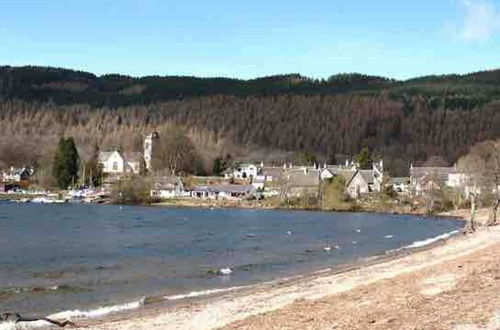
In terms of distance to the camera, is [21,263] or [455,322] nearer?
[455,322]

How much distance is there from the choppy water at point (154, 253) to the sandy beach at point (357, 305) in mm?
4180

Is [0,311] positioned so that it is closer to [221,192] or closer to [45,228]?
[45,228]

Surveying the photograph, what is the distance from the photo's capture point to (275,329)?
722 inches

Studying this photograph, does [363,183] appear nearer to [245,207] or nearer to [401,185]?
[401,185]

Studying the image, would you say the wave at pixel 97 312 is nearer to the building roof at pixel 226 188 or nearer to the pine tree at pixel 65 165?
the building roof at pixel 226 188

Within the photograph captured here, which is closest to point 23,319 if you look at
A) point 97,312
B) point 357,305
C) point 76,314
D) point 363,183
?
point 76,314

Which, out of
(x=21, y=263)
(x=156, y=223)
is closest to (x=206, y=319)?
(x=21, y=263)

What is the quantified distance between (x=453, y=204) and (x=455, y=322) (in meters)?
107

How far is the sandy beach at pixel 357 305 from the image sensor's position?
60.9 feet

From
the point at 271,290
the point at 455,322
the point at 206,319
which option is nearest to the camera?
the point at 455,322

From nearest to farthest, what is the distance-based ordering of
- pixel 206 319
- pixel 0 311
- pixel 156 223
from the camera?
pixel 206 319 → pixel 0 311 → pixel 156 223

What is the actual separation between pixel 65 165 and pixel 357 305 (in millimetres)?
139426

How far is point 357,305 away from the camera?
21969 mm

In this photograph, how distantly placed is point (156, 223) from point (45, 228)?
47.1ft
